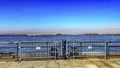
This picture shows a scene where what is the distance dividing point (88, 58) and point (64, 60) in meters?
1.80

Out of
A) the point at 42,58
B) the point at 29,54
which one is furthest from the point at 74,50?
the point at 29,54

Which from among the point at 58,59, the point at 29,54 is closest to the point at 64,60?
the point at 58,59

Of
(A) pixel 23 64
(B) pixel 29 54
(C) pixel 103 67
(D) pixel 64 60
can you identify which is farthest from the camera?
(B) pixel 29 54

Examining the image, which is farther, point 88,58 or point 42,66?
point 88,58

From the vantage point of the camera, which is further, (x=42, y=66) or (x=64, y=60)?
(x=64, y=60)

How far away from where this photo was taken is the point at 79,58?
17.1 meters

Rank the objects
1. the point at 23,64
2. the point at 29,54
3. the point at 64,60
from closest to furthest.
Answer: the point at 23,64
the point at 64,60
the point at 29,54

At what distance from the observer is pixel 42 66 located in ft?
46.0

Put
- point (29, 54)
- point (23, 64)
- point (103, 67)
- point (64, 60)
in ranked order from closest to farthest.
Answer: point (103, 67) → point (23, 64) → point (64, 60) → point (29, 54)

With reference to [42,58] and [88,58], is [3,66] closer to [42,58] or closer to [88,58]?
[42,58]

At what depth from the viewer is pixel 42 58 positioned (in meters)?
17.0

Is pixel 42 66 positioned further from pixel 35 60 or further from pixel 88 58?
pixel 88 58

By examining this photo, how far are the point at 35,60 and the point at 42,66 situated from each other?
242 centimetres

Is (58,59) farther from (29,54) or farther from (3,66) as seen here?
(3,66)
